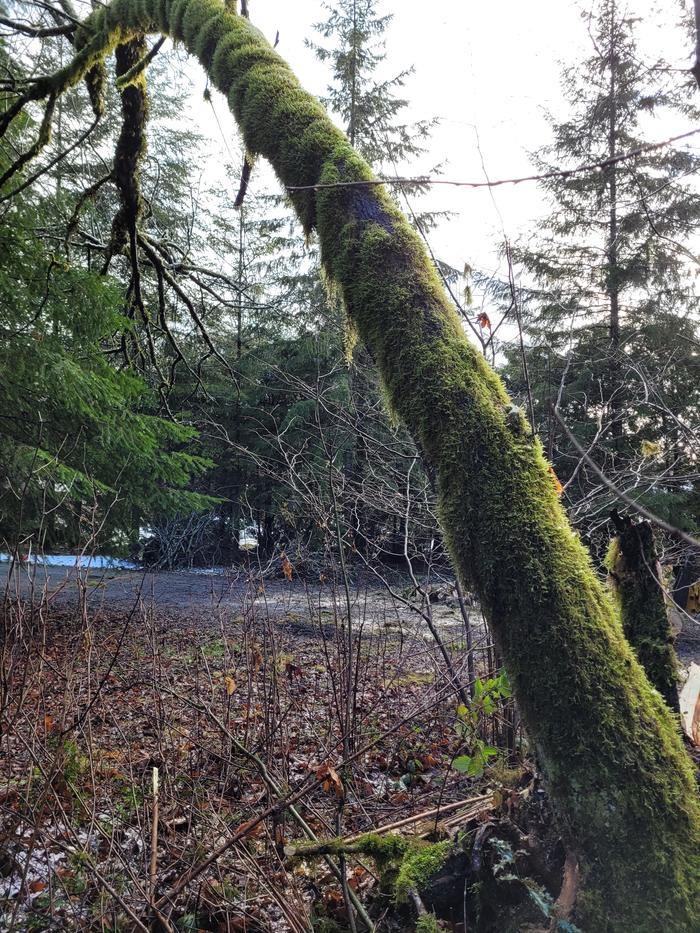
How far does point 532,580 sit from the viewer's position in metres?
1.73

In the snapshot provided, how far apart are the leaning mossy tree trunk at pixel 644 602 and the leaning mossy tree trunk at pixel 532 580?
779mm

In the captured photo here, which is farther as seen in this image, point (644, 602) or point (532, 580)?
point (644, 602)

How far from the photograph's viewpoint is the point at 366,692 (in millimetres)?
5609

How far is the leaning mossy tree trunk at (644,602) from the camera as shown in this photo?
8.79 feet

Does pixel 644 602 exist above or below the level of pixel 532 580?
below

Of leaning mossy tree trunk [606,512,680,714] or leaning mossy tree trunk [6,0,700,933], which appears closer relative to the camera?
leaning mossy tree trunk [6,0,700,933]

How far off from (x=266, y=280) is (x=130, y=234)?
13998 millimetres

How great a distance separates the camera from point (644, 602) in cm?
278

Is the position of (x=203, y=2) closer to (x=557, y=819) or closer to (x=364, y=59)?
(x=557, y=819)

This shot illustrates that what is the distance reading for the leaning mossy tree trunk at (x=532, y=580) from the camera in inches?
63.0

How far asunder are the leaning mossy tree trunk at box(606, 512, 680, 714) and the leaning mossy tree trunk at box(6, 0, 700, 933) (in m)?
0.78

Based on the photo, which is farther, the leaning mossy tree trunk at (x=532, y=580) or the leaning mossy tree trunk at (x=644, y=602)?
the leaning mossy tree trunk at (x=644, y=602)

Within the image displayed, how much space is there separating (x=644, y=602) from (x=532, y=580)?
4.53ft

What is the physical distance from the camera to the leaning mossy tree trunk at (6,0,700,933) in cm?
160
